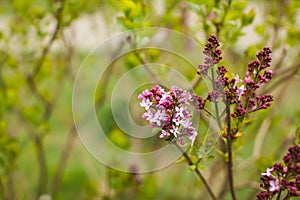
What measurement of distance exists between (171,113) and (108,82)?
4.69 feet

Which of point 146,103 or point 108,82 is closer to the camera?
point 146,103

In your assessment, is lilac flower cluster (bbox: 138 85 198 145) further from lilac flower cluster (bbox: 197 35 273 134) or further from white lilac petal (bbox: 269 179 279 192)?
white lilac petal (bbox: 269 179 279 192)

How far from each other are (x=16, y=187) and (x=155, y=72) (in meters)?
1.40

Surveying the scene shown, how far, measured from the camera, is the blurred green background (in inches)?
60.2

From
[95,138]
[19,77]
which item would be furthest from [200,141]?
[19,77]

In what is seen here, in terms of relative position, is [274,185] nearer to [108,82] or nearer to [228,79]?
[228,79]

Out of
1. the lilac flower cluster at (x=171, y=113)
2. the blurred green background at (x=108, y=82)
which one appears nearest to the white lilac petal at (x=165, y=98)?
the lilac flower cluster at (x=171, y=113)

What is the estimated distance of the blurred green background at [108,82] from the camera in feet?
5.02

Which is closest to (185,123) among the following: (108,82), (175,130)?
(175,130)

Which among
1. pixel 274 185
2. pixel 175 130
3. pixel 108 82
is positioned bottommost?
pixel 274 185

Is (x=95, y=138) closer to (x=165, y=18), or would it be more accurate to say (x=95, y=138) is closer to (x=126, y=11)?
(x=126, y=11)

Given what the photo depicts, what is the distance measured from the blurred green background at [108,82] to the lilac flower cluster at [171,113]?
0.20 metres

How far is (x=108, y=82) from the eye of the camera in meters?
2.39

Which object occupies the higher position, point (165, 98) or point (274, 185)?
point (165, 98)
